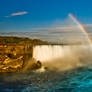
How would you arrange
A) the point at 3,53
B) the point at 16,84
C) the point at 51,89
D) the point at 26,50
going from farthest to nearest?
the point at 26,50 < the point at 3,53 < the point at 16,84 < the point at 51,89

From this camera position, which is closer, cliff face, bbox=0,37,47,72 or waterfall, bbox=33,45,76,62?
cliff face, bbox=0,37,47,72

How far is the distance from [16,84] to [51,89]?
462 centimetres

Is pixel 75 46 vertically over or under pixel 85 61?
over

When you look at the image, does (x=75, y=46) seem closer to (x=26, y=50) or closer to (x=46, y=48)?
(x=46, y=48)

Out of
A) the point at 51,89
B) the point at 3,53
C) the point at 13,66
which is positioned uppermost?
the point at 3,53

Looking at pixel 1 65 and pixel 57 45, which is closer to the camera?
pixel 1 65

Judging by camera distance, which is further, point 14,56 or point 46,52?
point 46,52

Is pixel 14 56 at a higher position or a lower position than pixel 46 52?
lower

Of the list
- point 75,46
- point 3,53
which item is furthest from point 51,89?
point 75,46

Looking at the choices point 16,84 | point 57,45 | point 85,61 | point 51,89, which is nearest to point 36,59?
point 57,45

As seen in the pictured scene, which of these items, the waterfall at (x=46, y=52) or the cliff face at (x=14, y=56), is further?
the waterfall at (x=46, y=52)

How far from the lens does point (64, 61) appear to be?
1695 inches

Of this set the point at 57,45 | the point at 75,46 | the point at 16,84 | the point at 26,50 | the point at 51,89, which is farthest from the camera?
the point at 75,46

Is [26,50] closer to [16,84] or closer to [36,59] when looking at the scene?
[36,59]
